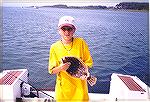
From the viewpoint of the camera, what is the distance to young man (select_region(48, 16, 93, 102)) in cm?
194

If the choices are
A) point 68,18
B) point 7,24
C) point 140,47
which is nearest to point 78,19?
point 140,47

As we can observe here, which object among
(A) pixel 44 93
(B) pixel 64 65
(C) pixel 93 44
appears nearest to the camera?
(B) pixel 64 65

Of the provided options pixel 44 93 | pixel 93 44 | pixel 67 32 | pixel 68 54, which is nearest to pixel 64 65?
pixel 68 54

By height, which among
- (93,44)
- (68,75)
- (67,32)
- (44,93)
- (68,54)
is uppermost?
(93,44)

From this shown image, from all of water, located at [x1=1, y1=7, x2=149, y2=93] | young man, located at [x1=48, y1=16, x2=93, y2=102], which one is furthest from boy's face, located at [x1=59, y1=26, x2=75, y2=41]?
water, located at [x1=1, y1=7, x2=149, y2=93]

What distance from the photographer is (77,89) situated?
1972 millimetres

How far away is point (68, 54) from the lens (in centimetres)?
193

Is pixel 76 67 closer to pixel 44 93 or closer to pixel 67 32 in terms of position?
pixel 67 32

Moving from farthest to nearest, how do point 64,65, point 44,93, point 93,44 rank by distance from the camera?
1. point 93,44
2. point 44,93
3. point 64,65

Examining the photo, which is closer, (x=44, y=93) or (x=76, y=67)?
(x=76, y=67)

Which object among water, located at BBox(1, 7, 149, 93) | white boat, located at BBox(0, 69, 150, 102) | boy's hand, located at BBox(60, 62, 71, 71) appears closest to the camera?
boy's hand, located at BBox(60, 62, 71, 71)

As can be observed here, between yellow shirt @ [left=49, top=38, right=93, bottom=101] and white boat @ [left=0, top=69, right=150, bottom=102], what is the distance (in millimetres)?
984

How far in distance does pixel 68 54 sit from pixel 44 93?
1371 millimetres

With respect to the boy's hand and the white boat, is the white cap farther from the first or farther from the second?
the white boat
